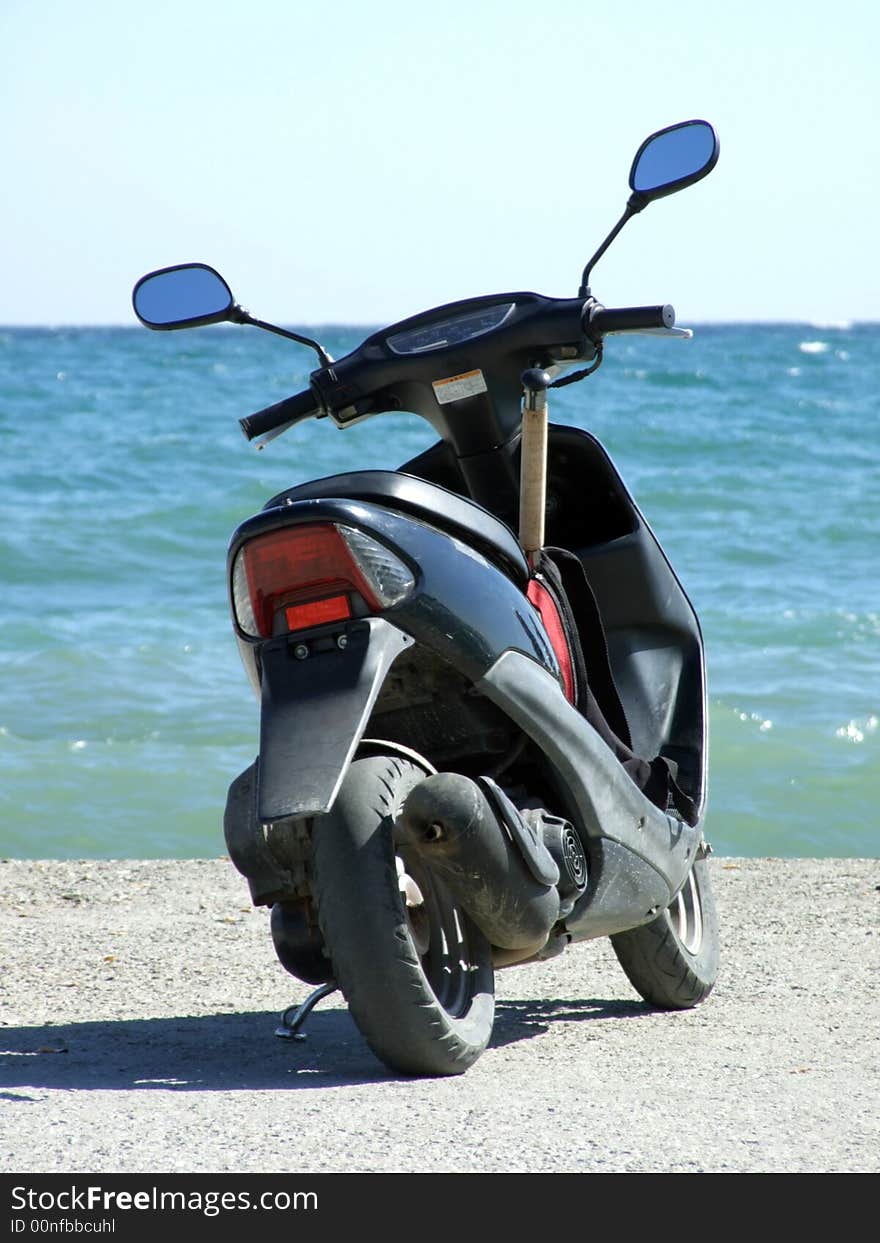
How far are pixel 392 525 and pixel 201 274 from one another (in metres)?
1.14

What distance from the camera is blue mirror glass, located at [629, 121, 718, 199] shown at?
367 centimetres

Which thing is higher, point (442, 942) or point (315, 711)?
point (315, 711)

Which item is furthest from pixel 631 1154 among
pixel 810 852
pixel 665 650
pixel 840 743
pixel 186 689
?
pixel 186 689

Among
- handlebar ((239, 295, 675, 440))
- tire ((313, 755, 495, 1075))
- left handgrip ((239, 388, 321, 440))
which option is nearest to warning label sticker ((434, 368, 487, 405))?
handlebar ((239, 295, 675, 440))

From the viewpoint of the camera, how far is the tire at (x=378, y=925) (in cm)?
286

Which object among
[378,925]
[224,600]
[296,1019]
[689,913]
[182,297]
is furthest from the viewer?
[224,600]

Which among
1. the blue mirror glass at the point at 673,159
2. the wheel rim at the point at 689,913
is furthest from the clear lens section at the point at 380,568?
the wheel rim at the point at 689,913

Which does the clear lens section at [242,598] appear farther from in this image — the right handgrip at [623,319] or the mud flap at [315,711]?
the right handgrip at [623,319]

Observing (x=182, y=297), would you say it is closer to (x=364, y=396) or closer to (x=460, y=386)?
(x=364, y=396)

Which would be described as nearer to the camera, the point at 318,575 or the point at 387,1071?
the point at 318,575

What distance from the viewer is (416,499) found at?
10.1ft

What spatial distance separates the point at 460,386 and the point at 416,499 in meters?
0.63

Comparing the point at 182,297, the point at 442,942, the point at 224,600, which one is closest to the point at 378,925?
the point at 442,942

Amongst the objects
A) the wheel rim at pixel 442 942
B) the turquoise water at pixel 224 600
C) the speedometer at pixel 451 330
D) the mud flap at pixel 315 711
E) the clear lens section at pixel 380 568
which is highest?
the speedometer at pixel 451 330
